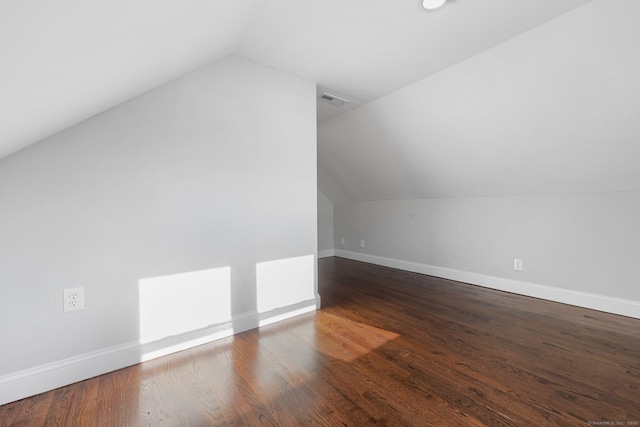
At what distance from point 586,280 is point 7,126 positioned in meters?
4.16

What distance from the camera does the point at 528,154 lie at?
269cm

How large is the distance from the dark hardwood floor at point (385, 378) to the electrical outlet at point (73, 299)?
16.7 inches

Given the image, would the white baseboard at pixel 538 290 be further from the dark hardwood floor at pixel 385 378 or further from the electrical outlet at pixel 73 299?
the electrical outlet at pixel 73 299

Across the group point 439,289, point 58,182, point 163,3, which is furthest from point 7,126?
point 439,289

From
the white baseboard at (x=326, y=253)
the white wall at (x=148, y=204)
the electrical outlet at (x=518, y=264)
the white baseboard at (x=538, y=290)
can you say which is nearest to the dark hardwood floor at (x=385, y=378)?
the white baseboard at (x=538, y=290)

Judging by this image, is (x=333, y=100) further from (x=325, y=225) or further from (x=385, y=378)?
(x=325, y=225)

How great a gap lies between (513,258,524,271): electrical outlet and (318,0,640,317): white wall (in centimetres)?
4

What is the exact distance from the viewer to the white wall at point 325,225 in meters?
5.62

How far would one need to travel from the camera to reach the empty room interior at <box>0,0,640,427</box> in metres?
1.31

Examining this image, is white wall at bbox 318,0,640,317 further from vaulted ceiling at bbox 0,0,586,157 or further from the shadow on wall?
the shadow on wall

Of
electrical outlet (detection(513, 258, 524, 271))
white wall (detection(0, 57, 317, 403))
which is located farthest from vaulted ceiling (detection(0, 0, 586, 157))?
electrical outlet (detection(513, 258, 524, 271))

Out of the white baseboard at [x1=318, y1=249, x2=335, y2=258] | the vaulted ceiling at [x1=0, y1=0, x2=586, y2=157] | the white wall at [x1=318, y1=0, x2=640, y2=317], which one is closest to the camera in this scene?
the vaulted ceiling at [x1=0, y1=0, x2=586, y2=157]

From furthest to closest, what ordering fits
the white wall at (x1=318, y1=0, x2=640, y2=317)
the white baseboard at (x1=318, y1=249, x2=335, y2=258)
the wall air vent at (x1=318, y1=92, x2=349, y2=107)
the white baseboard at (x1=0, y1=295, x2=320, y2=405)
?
the white baseboard at (x1=318, y1=249, x2=335, y2=258), the wall air vent at (x1=318, y1=92, x2=349, y2=107), the white wall at (x1=318, y1=0, x2=640, y2=317), the white baseboard at (x1=0, y1=295, x2=320, y2=405)

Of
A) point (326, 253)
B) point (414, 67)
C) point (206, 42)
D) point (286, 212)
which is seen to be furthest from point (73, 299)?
point (326, 253)
